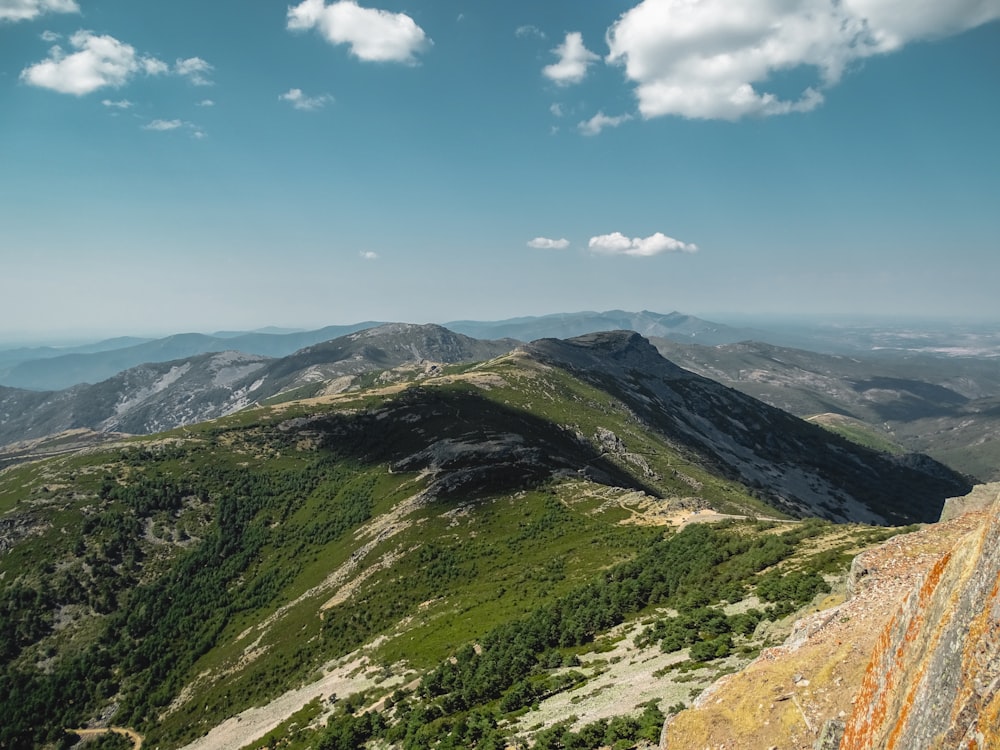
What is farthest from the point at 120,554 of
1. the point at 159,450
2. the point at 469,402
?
the point at 469,402

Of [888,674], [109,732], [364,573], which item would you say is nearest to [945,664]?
[888,674]

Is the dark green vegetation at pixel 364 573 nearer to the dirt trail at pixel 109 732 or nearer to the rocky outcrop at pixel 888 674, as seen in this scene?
the dirt trail at pixel 109 732

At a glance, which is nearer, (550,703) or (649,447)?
(550,703)

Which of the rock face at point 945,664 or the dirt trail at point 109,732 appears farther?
the dirt trail at point 109,732

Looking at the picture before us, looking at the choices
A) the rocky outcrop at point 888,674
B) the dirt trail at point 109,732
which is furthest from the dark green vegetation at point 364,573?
the rocky outcrop at point 888,674

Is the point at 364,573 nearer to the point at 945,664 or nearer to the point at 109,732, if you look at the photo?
the point at 109,732

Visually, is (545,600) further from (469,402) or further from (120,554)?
(469,402)

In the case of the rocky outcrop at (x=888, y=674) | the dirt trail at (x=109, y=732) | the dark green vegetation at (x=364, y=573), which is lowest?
the dirt trail at (x=109, y=732)
